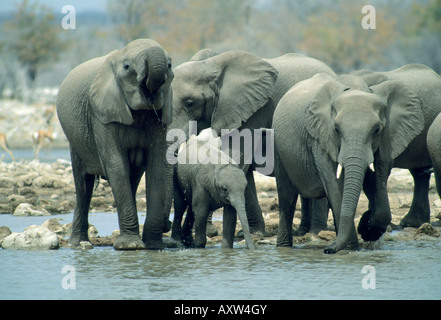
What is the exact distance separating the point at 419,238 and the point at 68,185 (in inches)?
298

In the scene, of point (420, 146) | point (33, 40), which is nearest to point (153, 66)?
point (420, 146)

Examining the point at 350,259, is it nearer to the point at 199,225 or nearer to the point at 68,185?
the point at 199,225

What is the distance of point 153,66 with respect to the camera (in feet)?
26.3

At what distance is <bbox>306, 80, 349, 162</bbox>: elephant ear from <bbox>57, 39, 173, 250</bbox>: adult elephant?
135 cm

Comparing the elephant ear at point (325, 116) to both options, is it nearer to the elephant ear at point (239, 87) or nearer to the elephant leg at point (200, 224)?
the elephant leg at point (200, 224)

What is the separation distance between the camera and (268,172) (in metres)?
10.8

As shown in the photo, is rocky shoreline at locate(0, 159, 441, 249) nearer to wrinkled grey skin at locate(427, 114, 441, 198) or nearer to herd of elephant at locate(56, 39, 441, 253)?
herd of elephant at locate(56, 39, 441, 253)

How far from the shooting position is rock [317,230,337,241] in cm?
975

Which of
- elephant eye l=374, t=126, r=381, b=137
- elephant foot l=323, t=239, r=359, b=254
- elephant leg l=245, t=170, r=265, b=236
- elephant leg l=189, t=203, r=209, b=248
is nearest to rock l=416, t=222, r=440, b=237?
elephant foot l=323, t=239, r=359, b=254

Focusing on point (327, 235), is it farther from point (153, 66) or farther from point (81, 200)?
point (153, 66)

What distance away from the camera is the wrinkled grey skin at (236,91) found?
10.5m

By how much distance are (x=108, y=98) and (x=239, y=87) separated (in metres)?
2.73

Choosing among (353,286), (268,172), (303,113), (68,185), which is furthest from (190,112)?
(68,185)

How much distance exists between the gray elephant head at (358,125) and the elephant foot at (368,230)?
7.3 inches
